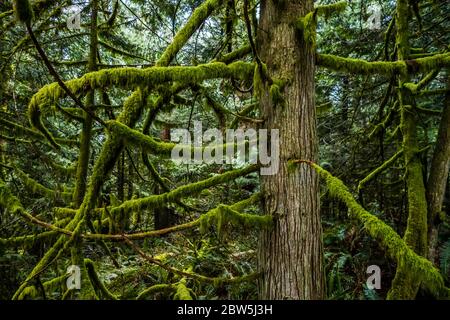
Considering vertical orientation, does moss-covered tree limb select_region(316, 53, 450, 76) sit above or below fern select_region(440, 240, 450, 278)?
above

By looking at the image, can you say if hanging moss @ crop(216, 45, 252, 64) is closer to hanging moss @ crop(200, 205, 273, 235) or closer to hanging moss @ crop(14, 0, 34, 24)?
hanging moss @ crop(200, 205, 273, 235)

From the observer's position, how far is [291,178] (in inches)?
112

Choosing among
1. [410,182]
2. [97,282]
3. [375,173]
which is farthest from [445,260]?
[97,282]

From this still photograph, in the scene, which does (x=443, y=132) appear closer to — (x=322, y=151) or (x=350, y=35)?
(x=350, y=35)

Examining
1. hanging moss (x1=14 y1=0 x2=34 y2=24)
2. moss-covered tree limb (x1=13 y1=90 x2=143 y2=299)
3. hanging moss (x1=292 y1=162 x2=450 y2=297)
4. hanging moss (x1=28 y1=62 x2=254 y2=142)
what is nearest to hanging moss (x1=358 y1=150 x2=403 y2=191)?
hanging moss (x1=292 y1=162 x2=450 y2=297)

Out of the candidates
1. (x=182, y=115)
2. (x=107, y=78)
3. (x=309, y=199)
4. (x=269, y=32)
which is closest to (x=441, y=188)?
(x=309, y=199)

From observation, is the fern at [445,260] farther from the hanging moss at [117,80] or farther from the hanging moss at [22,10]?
the hanging moss at [22,10]

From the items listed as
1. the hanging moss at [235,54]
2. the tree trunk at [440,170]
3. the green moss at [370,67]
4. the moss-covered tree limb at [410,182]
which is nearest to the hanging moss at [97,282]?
the hanging moss at [235,54]

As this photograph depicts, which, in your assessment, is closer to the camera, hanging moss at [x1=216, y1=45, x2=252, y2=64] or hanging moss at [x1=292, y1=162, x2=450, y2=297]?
hanging moss at [x1=292, y1=162, x2=450, y2=297]

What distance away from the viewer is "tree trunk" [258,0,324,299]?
278cm

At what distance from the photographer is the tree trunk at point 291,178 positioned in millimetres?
2775

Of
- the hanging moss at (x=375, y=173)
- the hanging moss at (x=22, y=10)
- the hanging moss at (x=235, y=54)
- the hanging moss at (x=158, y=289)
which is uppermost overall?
the hanging moss at (x=235, y=54)

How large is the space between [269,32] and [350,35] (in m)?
3.62

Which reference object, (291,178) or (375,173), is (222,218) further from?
(375,173)
